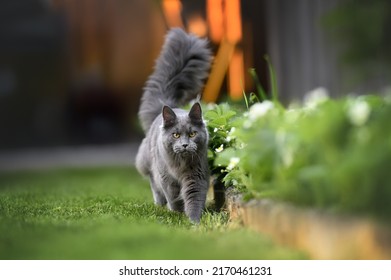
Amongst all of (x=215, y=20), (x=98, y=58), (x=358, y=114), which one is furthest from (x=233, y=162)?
(x=98, y=58)

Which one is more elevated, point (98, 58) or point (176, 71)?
point (98, 58)

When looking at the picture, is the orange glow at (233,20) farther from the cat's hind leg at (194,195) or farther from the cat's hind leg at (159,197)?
the cat's hind leg at (194,195)

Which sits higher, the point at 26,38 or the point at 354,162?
the point at 26,38

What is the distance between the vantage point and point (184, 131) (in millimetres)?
3428

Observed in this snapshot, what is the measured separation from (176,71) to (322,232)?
7.10 ft

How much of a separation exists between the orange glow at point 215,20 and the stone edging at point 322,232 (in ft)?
16.3

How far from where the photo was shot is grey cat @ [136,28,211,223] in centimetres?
346

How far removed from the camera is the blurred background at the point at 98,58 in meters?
7.85

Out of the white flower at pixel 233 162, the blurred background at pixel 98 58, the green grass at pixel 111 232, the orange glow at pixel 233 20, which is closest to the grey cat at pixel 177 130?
the green grass at pixel 111 232

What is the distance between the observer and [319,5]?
669 centimetres

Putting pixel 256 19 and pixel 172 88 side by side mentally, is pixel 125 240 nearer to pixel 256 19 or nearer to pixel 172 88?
pixel 172 88

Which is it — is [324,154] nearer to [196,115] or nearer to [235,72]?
[196,115]

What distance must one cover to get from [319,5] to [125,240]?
15.5 ft

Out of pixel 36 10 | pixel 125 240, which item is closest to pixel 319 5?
pixel 36 10
